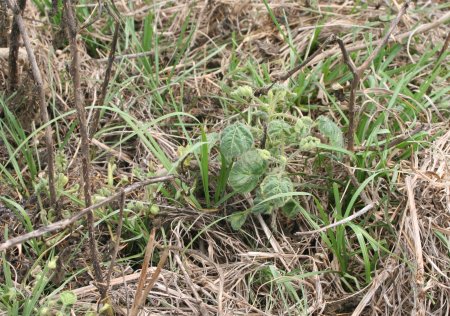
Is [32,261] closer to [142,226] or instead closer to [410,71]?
[142,226]

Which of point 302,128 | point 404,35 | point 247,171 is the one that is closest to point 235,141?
point 247,171

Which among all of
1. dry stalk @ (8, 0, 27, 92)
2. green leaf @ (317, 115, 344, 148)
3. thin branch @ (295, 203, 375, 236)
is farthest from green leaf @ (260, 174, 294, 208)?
dry stalk @ (8, 0, 27, 92)

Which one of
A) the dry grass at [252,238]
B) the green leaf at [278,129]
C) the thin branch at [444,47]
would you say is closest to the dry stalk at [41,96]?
the dry grass at [252,238]

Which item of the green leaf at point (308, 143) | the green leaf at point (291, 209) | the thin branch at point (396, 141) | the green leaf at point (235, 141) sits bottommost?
the green leaf at point (291, 209)

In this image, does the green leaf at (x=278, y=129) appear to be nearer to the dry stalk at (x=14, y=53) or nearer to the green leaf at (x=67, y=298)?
the green leaf at (x=67, y=298)

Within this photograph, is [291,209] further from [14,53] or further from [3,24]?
[3,24]

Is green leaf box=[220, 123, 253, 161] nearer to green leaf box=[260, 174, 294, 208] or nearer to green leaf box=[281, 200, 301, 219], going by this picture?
green leaf box=[260, 174, 294, 208]
